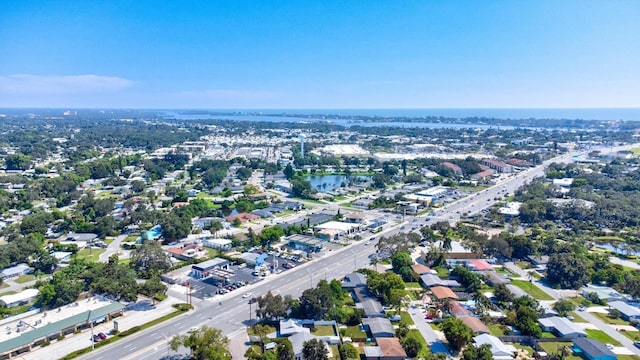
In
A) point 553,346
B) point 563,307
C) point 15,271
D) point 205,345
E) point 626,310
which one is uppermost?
point 205,345

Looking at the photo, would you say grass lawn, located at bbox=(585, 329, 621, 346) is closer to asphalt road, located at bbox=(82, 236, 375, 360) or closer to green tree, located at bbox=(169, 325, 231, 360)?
asphalt road, located at bbox=(82, 236, 375, 360)

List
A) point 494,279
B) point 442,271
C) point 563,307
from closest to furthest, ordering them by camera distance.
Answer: point 563,307 → point 494,279 → point 442,271

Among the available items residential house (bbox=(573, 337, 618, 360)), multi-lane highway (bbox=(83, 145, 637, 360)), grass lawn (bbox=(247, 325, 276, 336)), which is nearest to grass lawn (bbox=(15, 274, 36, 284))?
multi-lane highway (bbox=(83, 145, 637, 360))

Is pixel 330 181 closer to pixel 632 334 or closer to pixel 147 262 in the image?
pixel 147 262

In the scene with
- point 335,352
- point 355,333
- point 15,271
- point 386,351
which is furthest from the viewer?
point 15,271

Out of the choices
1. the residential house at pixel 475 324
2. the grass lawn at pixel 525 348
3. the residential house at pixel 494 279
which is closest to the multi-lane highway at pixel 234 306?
the residential house at pixel 494 279

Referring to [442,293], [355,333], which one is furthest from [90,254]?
[442,293]
